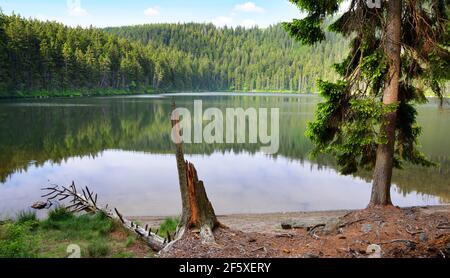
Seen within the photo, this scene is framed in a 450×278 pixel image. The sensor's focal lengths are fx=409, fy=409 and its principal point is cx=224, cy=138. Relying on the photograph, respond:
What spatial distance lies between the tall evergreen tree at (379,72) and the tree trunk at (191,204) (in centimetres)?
350

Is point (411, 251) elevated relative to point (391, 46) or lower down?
lower down

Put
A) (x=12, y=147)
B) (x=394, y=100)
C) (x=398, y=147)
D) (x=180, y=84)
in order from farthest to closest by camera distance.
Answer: (x=180, y=84) < (x=12, y=147) < (x=398, y=147) < (x=394, y=100)

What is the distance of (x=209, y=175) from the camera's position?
21.8m

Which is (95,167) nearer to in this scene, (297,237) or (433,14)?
(297,237)

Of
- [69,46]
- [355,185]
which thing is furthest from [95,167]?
[69,46]

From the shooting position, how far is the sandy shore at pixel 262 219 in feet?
39.7

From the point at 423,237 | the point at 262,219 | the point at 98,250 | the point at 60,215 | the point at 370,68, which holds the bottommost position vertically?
the point at 262,219

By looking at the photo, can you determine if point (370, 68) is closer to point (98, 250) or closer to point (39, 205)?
point (98, 250)

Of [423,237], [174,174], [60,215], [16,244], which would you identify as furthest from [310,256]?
[174,174]

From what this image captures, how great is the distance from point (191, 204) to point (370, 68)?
16.5 ft

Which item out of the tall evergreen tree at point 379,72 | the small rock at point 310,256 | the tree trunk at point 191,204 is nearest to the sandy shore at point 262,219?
the tall evergreen tree at point 379,72

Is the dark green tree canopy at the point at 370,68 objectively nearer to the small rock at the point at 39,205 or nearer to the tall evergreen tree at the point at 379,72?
the tall evergreen tree at the point at 379,72

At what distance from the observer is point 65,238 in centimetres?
985

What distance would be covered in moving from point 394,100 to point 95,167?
17.3 meters
